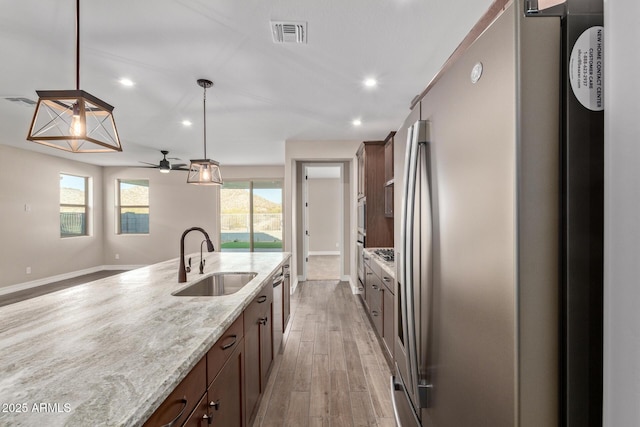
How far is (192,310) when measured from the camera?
127 centimetres

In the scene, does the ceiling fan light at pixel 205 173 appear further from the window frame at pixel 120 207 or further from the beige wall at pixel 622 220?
the window frame at pixel 120 207

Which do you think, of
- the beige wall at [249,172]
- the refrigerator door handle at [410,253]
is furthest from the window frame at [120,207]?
the refrigerator door handle at [410,253]

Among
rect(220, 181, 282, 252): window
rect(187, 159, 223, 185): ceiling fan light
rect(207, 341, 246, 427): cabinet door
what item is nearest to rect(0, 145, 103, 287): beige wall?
rect(220, 181, 282, 252): window

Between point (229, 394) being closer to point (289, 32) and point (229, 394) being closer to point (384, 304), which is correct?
point (384, 304)

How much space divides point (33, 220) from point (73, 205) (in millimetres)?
1189

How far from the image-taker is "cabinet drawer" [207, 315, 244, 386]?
3.46ft

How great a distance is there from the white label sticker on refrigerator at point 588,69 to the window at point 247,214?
7621 mm

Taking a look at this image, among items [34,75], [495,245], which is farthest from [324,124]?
[495,245]

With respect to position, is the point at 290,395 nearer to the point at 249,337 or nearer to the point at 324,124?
the point at 249,337

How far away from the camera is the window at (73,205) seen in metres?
6.33

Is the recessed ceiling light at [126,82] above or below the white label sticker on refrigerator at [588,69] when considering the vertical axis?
above

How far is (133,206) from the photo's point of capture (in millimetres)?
7617

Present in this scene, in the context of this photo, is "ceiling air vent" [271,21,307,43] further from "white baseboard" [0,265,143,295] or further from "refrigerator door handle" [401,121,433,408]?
"white baseboard" [0,265,143,295]

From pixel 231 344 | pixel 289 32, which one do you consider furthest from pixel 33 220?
pixel 231 344
